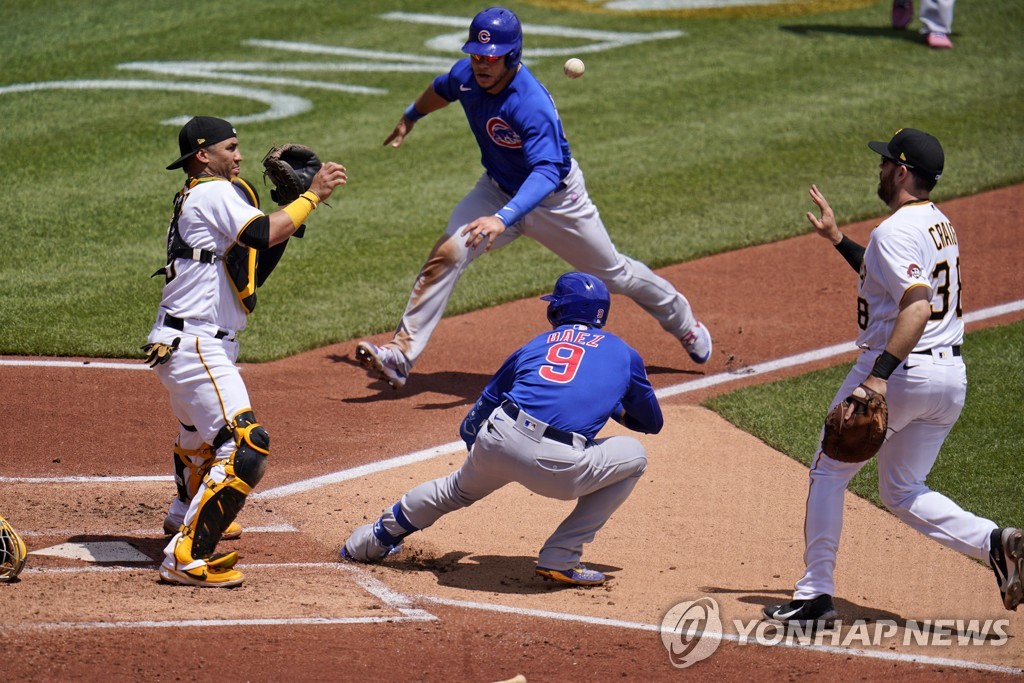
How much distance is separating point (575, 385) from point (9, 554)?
2.41m

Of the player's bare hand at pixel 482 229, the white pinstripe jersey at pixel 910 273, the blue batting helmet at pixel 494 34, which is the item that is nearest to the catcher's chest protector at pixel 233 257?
the player's bare hand at pixel 482 229

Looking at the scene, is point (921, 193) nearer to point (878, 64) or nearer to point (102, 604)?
point (102, 604)

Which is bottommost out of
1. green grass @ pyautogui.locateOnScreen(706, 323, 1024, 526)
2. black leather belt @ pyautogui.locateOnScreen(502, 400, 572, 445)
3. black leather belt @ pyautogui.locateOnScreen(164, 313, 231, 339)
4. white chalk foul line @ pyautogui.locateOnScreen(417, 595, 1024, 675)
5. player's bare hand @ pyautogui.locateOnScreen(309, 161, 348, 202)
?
green grass @ pyautogui.locateOnScreen(706, 323, 1024, 526)

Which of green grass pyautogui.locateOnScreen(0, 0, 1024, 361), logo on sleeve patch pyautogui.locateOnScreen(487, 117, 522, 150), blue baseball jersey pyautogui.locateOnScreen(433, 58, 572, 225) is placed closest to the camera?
blue baseball jersey pyautogui.locateOnScreen(433, 58, 572, 225)

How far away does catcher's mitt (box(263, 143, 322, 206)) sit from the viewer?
19.8ft

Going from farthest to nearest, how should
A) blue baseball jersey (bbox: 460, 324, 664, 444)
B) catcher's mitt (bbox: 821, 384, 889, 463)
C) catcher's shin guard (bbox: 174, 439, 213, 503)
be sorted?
catcher's shin guard (bbox: 174, 439, 213, 503) → blue baseball jersey (bbox: 460, 324, 664, 444) → catcher's mitt (bbox: 821, 384, 889, 463)

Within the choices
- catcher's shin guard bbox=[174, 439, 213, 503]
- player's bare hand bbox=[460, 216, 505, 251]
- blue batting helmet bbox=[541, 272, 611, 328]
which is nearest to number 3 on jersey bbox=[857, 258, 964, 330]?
blue batting helmet bbox=[541, 272, 611, 328]

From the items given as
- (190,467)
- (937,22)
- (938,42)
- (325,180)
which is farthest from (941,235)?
(937,22)

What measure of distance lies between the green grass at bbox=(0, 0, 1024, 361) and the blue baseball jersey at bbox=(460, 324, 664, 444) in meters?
3.38

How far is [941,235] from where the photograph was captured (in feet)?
17.5

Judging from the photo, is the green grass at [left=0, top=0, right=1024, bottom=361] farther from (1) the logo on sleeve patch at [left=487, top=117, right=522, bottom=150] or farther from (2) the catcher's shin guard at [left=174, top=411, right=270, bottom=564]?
(2) the catcher's shin guard at [left=174, top=411, right=270, bottom=564]

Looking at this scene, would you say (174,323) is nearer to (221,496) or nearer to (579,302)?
(221,496)

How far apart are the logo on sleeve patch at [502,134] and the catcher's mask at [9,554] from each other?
3.60 m

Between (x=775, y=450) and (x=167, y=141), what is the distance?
735 cm
